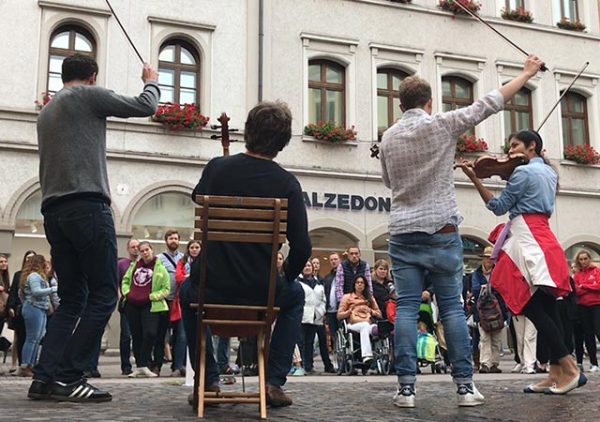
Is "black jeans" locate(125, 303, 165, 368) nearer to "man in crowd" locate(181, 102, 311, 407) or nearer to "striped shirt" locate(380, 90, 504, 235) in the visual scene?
"man in crowd" locate(181, 102, 311, 407)

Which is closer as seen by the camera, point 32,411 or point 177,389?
point 32,411

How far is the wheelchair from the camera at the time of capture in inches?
421

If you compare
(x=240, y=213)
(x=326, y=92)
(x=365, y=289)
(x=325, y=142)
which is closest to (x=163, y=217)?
(x=325, y=142)

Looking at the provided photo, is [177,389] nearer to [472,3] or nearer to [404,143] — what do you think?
[404,143]

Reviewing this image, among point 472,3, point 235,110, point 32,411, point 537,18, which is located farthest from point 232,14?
point 32,411

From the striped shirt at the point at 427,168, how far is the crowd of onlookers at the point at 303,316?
440 cm

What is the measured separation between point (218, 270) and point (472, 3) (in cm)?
1778

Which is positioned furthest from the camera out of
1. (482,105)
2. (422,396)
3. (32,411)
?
(422,396)

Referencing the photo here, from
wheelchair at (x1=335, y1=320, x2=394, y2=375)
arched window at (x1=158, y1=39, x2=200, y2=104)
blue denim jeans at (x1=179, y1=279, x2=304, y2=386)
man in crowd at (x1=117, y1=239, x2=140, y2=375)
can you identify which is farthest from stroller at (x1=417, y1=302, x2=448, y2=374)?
arched window at (x1=158, y1=39, x2=200, y2=104)

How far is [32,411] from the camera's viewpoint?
3.91 meters

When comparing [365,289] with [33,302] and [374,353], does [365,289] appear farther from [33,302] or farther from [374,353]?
[33,302]

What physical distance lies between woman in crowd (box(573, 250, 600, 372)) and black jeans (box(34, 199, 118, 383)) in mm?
8357

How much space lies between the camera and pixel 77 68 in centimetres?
491

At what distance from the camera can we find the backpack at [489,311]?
426 inches
